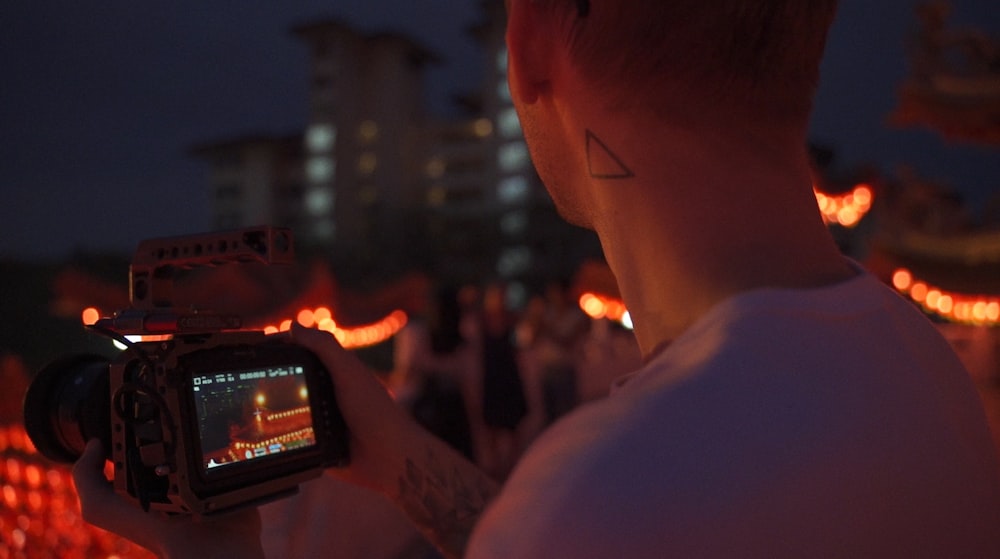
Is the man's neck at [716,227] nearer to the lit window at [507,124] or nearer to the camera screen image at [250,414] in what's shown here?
the camera screen image at [250,414]

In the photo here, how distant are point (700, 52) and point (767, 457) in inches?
13.5

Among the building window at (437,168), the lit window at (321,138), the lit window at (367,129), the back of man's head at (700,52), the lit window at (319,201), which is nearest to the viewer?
the back of man's head at (700,52)

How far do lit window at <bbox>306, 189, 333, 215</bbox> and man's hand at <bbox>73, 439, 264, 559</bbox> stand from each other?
38.7 metres

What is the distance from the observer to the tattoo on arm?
1.13 meters

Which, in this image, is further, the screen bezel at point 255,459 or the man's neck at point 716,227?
the screen bezel at point 255,459

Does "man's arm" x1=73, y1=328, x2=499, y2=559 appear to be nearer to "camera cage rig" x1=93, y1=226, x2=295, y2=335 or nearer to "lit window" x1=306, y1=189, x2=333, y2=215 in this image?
"camera cage rig" x1=93, y1=226, x2=295, y2=335

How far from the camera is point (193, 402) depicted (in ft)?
3.20

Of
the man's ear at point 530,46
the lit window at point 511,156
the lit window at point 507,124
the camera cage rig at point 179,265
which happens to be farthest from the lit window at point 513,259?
the man's ear at point 530,46

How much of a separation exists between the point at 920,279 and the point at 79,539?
8.72 m

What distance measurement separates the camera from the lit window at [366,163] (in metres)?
39.0

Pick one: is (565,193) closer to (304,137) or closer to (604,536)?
(604,536)

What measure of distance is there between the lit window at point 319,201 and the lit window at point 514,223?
13.8m

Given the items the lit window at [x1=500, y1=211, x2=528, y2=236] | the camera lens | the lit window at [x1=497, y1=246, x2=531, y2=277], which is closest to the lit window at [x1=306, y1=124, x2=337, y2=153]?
the lit window at [x1=500, y1=211, x2=528, y2=236]

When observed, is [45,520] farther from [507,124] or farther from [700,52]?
[507,124]
